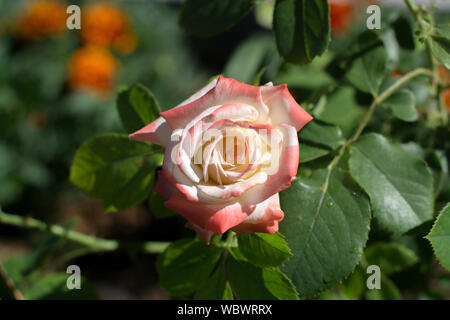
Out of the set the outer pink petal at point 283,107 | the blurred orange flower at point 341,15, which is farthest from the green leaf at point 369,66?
the blurred orange flower at point 341,15

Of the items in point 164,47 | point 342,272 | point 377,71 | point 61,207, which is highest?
point 164,47

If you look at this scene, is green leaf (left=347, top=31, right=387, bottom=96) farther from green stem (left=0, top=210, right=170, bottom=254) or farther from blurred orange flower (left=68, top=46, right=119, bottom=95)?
blurred orange flower (left=68, top=46, right=119, bottom=95)

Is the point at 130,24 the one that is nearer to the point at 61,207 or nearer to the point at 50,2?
the point at 50,2

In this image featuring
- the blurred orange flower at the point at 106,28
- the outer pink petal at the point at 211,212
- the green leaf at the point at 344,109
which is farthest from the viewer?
the blurred orange flower at the point at 106,28

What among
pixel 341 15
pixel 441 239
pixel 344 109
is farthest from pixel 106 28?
pixel 441 239

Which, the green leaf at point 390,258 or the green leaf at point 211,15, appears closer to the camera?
the green leaf at point 211,15

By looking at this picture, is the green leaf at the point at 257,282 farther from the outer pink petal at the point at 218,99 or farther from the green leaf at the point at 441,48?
the green leaf at the point at 441,48

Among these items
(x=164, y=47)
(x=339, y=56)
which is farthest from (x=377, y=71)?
(x=164, y=47)
